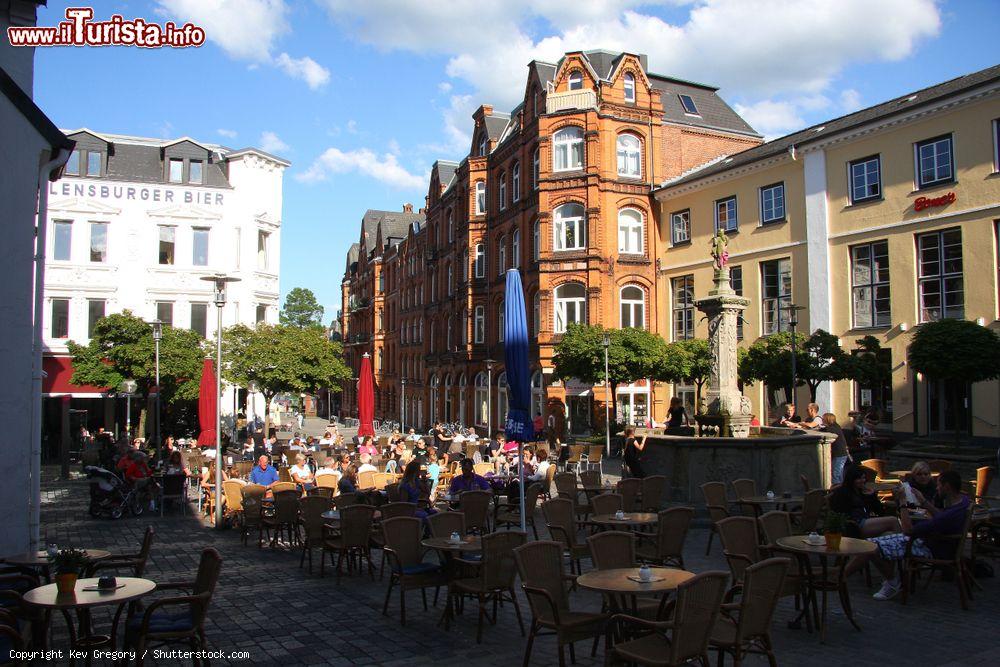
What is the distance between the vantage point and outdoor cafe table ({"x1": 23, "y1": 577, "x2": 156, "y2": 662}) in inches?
229

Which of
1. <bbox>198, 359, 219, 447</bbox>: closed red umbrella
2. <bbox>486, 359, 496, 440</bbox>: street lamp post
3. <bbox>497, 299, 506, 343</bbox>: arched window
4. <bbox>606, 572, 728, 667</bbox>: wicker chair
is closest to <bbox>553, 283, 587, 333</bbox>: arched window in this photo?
<bbox>486, 359, 496, 440</bbox>: street lamp post

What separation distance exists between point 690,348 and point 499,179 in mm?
15890

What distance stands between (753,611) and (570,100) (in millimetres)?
31110

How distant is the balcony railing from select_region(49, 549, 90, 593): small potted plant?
3077 cm

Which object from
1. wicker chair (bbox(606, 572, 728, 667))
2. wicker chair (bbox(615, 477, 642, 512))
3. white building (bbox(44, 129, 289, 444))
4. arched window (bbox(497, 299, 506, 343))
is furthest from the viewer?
arched window (bbox(497, 299, 506, 343))

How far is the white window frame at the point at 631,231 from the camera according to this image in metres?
34.6

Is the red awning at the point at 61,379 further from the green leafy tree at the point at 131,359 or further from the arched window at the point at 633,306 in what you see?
the arched window at the point at 633,306

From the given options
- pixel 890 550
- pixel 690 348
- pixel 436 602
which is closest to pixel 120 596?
pixel 436 602

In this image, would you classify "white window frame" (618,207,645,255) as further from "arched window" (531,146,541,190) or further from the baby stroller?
the baby stroller

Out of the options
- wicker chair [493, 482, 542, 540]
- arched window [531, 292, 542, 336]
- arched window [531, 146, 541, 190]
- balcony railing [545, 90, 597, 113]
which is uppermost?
balcony railing [545, 90, 597, 113]

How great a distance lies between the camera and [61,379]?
29.9 metres

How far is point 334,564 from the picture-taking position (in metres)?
10.9

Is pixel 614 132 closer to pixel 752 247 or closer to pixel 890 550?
pixel 752 247

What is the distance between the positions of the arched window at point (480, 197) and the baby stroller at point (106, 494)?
1150 inches
